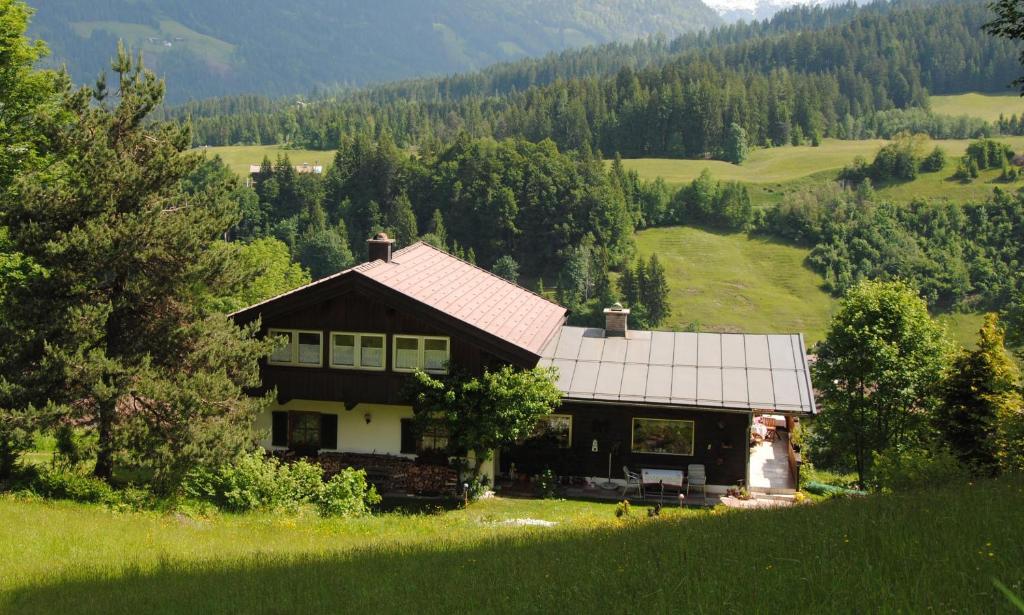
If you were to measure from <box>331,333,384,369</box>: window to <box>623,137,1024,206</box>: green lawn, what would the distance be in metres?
127

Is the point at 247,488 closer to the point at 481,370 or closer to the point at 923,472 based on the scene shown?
the point at 481,370

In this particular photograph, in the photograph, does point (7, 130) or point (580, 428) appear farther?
point (580, 428)

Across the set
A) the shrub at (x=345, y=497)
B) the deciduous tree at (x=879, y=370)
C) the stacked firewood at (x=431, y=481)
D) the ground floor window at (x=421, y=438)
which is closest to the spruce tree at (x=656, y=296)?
the deciduous tree at (x=879, y=370)

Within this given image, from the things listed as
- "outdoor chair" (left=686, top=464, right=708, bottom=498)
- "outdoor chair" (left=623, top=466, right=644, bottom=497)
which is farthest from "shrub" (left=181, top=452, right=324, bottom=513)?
"outdoor chair" (left=686, top=464, right=708, bottom=498)

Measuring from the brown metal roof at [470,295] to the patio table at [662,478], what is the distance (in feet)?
15.1

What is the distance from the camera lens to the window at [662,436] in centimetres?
2712

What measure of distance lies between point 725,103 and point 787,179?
34584 millimetres

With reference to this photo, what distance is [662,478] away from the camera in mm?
26000

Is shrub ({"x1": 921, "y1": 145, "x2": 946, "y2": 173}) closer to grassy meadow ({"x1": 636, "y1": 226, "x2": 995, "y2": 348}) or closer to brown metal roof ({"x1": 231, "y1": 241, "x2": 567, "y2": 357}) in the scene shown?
grassy meadow ({"x1": 636, "y1": 226, "x2": 995, "y2": 348})

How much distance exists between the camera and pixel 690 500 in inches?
1030

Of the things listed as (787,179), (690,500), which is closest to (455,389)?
(690,500)

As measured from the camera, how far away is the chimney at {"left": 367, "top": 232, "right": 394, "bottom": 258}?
1163 inches

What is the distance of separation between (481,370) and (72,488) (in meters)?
10.9

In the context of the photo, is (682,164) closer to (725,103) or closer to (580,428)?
(725,103)
